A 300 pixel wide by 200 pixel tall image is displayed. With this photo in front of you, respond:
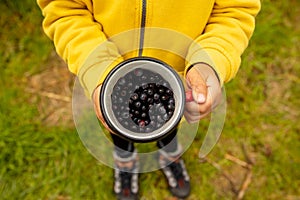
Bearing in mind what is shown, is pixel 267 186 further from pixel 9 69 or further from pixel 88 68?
pixel 9 69

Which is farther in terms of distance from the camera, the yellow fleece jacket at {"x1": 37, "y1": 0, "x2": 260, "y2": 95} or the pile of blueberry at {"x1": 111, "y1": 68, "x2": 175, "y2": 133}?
the yellow fleece jacket at {"x1": 37, "y1": 0, "x2": 260, "y2": 95}

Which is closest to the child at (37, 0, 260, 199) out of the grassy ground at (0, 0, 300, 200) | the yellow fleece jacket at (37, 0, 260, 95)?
the yellow fleece jacket at (37, 0, 260, 95)

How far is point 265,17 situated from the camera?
1566 millimetres

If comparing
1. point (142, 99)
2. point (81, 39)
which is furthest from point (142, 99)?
point (81, 39)

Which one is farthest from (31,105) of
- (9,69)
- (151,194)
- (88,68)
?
(88,68)

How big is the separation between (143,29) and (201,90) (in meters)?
0.18

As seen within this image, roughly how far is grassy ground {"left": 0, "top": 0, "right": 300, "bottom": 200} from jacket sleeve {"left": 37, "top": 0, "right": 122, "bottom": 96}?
0.61m

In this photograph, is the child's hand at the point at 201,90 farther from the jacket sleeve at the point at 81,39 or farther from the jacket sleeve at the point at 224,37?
the jacket sleeve at the point at 81,39

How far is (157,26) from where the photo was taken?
0.80m

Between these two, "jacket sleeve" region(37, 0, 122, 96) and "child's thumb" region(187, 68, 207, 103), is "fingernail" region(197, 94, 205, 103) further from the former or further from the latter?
"jacket sleeve" region(37, 0, 122, 96)

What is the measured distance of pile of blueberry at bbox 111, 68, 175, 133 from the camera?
670 mm

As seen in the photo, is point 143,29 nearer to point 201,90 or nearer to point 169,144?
point 201,90

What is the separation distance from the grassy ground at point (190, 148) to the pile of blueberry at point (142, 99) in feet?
2.35

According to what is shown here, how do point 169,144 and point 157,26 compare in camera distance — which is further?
point 169,144
